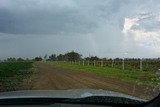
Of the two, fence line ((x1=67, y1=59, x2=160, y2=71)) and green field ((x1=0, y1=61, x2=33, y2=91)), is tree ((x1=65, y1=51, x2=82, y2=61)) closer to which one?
fence line ((x1=67, y1=59, x2=160, y2=71))

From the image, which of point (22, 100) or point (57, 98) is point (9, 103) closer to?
point (22, 100)

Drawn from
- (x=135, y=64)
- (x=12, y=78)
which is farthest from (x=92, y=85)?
(x=135, y=64)

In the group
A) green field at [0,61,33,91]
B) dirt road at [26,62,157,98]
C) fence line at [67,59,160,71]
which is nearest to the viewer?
dirt road at [26,62,157,98]

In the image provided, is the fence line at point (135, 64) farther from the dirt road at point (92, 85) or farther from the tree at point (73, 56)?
the tree at point (73, 56)

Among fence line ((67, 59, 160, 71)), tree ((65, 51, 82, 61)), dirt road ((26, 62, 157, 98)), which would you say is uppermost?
tree ((65, 51, 82, 61))

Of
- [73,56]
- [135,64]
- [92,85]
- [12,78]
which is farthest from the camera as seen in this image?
[73,56]

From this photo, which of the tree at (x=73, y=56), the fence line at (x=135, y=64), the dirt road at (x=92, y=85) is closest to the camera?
the dirt road at (x=92, y=85)

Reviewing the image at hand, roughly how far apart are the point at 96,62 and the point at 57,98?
267 feet

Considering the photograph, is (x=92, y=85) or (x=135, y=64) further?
(x=135, y=64)

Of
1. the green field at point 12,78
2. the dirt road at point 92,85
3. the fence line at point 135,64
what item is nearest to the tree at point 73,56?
the fence line at point 135,64

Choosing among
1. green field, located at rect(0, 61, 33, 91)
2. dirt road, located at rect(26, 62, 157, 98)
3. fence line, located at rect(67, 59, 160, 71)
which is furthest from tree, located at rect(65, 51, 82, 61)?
dirt road, located at rect(26, 62, 157, 98)

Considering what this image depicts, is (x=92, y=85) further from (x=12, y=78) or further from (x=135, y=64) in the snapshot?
(x=135, y=64)


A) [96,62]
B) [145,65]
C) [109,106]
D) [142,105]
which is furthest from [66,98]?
[96,62]

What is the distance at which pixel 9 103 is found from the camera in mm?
3641
